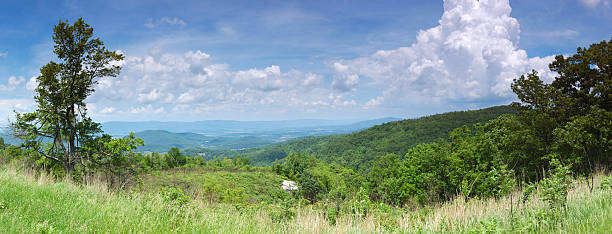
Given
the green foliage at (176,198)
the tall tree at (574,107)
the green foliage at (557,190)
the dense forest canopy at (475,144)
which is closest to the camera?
the green foliage at (557,190)

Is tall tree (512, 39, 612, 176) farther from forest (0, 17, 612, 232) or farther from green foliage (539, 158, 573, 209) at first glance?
green foliage (539, 158, 573, 209)

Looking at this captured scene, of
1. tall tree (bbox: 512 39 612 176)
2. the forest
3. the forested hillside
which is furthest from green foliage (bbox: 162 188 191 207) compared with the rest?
the forested hillside

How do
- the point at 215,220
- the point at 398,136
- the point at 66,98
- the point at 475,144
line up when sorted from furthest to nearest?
1. the point at 398,136
2. the point at 475,144
3. the point at 66,98
4. the point at 215,220

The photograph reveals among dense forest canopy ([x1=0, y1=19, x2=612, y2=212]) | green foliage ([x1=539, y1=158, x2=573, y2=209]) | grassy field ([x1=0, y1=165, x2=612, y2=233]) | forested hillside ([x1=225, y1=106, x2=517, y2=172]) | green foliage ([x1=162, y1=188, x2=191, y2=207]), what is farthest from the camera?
forested hillside ([x1=225, y1=106, x2=517, y2=172])

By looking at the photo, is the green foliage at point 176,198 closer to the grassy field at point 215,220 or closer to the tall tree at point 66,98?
the grassy field at point 215,220

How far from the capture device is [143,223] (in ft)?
15.5

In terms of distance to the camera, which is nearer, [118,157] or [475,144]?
[118,157]

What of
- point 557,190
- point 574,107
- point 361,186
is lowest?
point 361,186

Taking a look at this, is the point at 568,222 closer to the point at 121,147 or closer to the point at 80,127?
the point at 121,147

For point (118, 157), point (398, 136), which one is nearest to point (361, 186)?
point (118, 157)

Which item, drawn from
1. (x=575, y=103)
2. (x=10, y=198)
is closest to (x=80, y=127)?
(x=10, y=198)

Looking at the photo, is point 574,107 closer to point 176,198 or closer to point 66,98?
point 176,198

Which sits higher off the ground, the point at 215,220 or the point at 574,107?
the point at 574,107

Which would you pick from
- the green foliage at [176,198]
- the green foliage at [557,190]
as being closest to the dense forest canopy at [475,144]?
Result: the green foliage at [557,190]
